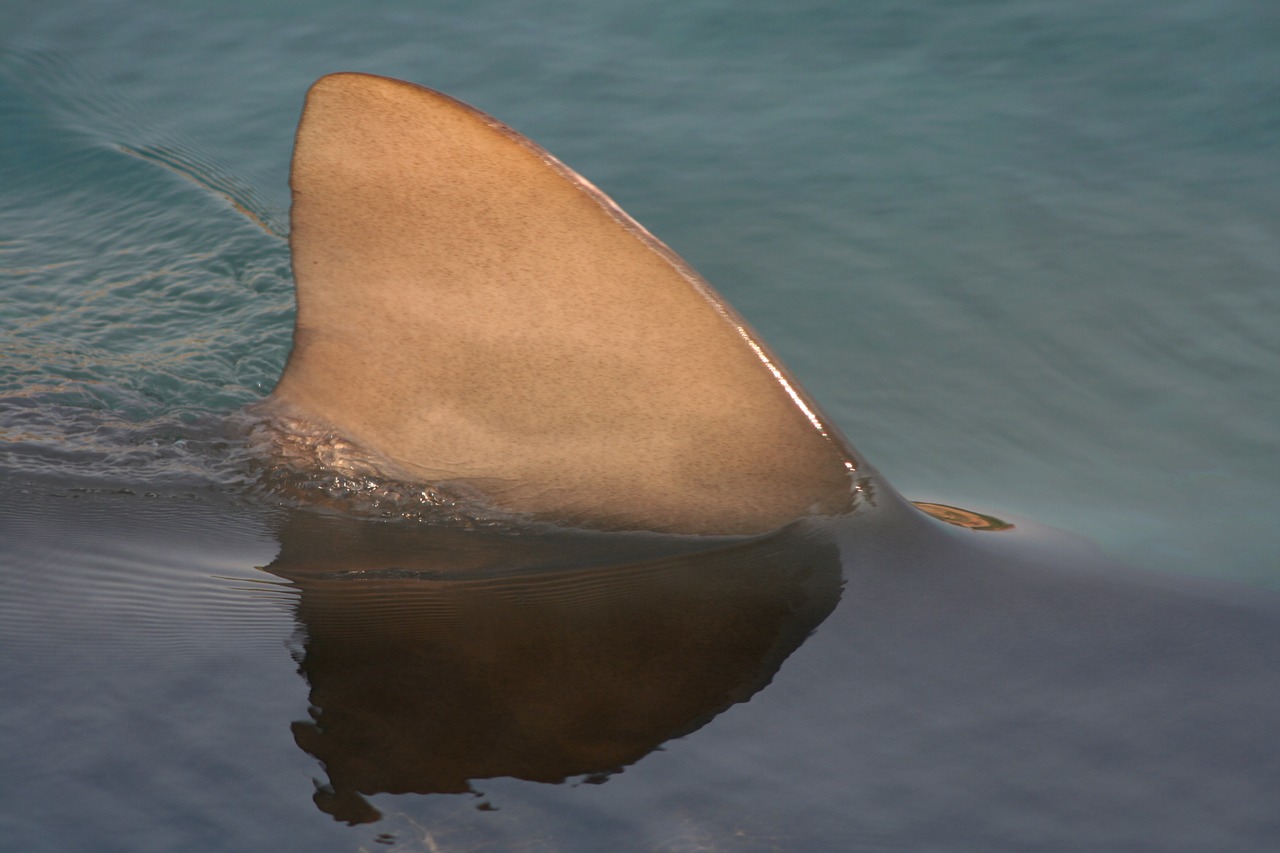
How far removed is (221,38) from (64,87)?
753mm

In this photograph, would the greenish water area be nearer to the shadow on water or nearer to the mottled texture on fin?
the shadow on water

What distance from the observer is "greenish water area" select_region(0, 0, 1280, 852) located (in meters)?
1.39

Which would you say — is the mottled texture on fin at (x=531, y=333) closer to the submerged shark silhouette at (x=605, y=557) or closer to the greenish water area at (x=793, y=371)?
the submerged shark silhouette at (x=605, y=557)

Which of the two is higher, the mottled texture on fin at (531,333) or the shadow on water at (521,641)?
the mottled texture on fin at (531,333)

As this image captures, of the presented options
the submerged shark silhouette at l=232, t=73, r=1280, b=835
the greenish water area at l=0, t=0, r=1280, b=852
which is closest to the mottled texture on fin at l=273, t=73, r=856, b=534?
the submerged shark silhouette at l=232, t=73, r=1280, b=835

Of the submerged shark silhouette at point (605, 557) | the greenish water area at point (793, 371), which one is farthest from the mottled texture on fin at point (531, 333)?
the greenish water area at point (793, 371)

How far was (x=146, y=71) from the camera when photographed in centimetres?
502

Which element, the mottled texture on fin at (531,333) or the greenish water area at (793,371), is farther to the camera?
the mottled texture on fin at (531,333)

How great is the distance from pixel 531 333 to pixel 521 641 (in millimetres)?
536

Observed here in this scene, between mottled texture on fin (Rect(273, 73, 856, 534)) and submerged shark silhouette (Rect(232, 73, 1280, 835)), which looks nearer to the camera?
submerged shark silhouette (Rect(232, 73, 1280, 835))

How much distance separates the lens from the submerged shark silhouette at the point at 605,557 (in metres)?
1.48

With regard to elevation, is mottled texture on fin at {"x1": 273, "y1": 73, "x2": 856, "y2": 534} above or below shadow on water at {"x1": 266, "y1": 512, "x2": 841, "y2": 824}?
above

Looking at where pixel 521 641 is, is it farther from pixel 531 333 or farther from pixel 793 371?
pixel 793 371

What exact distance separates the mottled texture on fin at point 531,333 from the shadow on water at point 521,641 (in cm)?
10
